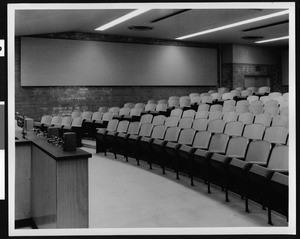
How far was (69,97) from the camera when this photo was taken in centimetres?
924

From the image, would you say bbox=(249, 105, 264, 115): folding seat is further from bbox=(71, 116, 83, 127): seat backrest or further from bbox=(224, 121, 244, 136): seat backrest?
bbox=(71, 116, 83, 127): seat backrest

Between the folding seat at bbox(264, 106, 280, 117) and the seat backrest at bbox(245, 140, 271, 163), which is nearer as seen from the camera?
the seat backrest at bbox(245, 140, 271, 163)

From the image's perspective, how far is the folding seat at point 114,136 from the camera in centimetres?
616

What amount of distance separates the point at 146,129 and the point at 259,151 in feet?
7.84

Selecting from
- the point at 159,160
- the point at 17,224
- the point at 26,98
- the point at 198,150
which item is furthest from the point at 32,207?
the point at 26,98

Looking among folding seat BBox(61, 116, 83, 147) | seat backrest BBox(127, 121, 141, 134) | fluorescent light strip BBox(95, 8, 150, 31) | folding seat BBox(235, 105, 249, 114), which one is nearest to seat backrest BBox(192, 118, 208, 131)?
seat backrest BBox(127, 121, 141, 134)

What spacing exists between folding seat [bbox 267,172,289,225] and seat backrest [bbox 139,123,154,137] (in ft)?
8.82

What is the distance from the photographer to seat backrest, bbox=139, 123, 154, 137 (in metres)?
5.82

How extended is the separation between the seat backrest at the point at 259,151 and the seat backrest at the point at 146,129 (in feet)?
7.00

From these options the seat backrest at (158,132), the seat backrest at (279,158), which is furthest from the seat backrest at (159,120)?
the seat backrest at (279,158)

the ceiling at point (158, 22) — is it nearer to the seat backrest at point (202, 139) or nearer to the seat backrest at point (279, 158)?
the seat backrest at point (202, 139)

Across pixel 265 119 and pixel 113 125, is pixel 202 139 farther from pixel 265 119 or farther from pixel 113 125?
pixel 113 125

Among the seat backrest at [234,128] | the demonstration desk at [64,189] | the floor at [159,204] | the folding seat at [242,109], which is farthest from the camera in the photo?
the folding seat at [242,109]

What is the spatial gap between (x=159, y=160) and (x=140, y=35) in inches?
212
